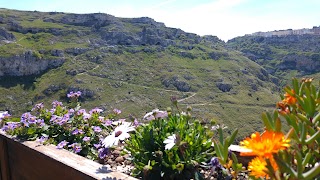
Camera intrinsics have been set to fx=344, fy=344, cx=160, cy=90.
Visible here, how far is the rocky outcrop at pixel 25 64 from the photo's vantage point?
54.3 metres

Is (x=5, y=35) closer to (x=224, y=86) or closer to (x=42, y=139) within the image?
(x=224, y=86)

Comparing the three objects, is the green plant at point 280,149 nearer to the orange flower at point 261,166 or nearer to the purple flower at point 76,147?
the orange flower at point 261,166

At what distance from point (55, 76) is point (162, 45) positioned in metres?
30.7

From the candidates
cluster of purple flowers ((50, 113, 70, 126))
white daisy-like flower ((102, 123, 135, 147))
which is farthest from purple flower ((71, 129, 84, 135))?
white daisy-like flower ((102, 123, 135, 147))

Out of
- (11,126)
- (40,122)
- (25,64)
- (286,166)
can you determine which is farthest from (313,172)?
(25,64)

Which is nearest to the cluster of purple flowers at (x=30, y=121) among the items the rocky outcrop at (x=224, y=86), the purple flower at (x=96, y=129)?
the purple flower at (x=96, y=129)

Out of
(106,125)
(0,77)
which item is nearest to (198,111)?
(0,77)

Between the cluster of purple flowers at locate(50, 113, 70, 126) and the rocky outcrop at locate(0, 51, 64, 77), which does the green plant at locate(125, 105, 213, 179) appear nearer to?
Answer: the cluster of purple flowers at locate(50, 113, 70, 126)

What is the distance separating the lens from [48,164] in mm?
1870

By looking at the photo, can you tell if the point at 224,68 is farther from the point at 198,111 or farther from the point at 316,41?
the point at 316,41

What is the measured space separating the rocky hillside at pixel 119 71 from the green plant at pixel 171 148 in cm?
3869

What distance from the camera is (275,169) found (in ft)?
2.12

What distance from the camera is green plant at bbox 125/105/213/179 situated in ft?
4.96

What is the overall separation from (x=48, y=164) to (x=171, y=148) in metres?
0.75
